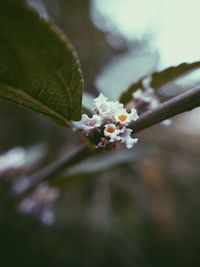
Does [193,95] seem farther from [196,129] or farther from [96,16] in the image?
[96,16]

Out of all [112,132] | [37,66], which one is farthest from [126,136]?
[37,66]

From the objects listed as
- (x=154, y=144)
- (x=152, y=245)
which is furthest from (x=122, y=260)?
(x=154, y=144)

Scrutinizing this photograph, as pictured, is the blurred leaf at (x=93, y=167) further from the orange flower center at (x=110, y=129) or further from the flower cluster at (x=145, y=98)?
the orange flower center at (x=110, y=129)

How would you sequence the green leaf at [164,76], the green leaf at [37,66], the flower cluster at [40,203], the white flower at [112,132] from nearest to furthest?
the green leaf at [37,66], the white flower at [112,132], the green leaf at [164,76], the flower cluster at [40,203]

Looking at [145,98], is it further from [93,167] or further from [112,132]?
[93,167]

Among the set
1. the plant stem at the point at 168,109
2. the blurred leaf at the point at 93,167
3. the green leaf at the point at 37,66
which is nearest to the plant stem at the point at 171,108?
the plant stem at the point at 168,109

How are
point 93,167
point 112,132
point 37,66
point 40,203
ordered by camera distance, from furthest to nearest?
1. point 40,203
2. point 93,167
3. point 112,132
4. point 37,66
